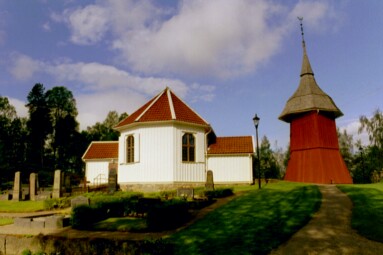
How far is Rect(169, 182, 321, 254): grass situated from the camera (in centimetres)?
817

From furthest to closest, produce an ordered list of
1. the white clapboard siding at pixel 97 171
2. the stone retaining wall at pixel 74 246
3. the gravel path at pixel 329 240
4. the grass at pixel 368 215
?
1. the white clapboard siding at pixel 97 171
2. the grass at pixel 368 215
3. the stone retaining wall at pixel 74 246
4. the gravel path at pixel 329 240

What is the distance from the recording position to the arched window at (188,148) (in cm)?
2353

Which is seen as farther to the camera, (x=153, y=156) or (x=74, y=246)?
(x=153, y=156)

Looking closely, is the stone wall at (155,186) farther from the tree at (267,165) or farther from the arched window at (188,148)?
the tree at (267,165)

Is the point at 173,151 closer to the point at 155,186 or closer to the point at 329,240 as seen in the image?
the point at 155,186

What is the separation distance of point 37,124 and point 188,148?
42645mm

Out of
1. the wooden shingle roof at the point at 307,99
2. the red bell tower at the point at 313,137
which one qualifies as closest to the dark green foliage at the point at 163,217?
the red bell tower at the point at 313,137

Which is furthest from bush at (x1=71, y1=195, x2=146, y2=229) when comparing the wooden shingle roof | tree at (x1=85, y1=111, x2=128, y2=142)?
tree at (x1=85, y1=111, x2=128, y2=142)

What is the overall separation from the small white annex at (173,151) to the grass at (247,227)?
27.2ft

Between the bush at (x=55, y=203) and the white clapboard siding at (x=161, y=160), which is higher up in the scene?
the white clapboard siding at (x=161, y=160)

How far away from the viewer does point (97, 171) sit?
30938mm

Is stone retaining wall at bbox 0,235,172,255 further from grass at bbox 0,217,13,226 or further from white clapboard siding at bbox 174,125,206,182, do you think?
white clapboard siding at bbox 174,125,206,182

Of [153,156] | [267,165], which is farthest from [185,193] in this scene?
[267,165]

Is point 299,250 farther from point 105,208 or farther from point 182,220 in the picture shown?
point 105,208
